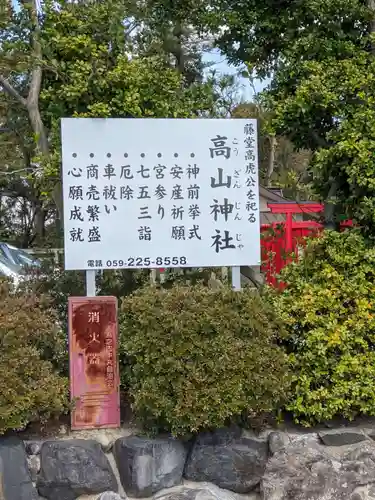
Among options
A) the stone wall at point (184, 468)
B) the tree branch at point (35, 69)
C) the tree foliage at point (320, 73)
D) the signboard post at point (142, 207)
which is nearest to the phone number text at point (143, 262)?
the signboard post at point (142, 207)

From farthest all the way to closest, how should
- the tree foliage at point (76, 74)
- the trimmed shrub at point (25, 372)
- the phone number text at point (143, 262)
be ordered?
the tree foliage at point (76, 74), the phone number text at point (143, 262), the trimmed shrub at point (25, 372)

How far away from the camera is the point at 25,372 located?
336 centimetres

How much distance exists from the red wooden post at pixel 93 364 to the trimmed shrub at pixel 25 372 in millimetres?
137

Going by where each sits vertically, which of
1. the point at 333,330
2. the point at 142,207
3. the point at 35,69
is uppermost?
the point at 35,69

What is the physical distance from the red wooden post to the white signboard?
0.33 metres

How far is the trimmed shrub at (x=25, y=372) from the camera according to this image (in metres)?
3.25

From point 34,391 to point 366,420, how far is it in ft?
7.40

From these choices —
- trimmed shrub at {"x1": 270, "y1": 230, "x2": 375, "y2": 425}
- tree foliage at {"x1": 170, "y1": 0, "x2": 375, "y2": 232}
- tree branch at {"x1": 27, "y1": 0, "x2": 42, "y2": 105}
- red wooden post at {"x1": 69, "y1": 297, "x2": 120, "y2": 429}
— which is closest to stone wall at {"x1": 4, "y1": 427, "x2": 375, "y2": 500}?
red wooden post at {"x1": 69, "y1": 297, "x2": 120, "y2": 429}

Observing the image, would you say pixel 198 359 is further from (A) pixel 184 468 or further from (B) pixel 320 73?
(B) pixel 320 73

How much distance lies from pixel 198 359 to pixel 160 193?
121 cm

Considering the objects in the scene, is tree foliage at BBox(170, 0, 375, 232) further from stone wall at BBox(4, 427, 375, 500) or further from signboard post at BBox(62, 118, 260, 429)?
stone wall at BBox(4, 427, 375, 500)

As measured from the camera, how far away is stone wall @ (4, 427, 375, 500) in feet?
11.0

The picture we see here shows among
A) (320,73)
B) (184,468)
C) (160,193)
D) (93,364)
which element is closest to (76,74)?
(160,193)

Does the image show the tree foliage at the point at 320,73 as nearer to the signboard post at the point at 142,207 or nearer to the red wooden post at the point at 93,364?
the signboard post at the point at 142,207
